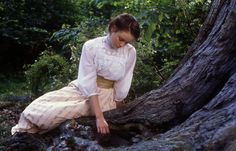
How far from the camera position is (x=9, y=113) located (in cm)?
702

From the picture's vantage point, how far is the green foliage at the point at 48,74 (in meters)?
7.02

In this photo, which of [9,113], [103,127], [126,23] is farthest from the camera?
[9,113]

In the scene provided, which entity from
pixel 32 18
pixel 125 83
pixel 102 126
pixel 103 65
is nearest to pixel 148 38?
pixel 125 83

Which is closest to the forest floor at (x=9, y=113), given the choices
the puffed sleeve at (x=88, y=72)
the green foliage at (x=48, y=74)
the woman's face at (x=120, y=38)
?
the green foliage at (x=48, y=74)

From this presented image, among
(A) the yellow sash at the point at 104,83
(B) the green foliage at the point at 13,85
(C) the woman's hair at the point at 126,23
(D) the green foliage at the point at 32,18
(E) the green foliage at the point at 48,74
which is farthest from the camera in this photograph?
(D) the green foliage at the point at 32,18

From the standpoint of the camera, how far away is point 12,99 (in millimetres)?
8016

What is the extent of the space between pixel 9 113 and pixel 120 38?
3.85 m

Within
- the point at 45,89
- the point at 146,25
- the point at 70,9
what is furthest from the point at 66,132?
the point at 70,9

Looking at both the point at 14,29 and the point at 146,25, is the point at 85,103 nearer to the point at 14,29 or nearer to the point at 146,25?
the point at 146,25

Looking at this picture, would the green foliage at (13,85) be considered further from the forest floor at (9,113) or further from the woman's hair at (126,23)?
the woman's hair at (126,23)

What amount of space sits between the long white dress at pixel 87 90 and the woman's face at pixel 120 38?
8 centimetres

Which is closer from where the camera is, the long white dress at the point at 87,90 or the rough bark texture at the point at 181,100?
the rough bark texture at the point at 181,100

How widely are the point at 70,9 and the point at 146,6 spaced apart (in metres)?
7.69

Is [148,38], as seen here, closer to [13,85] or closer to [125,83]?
[125,83]
